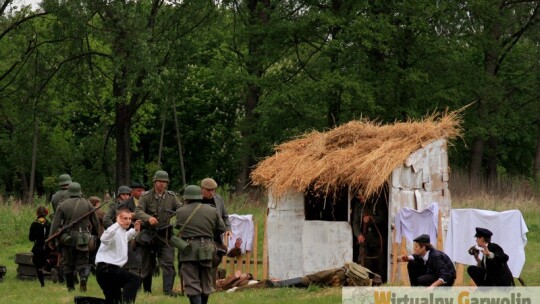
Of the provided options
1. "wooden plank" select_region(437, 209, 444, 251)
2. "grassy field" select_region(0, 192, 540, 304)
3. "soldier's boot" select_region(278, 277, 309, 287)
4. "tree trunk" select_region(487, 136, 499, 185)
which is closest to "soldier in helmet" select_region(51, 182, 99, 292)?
"grassy field" select_region(0, 192, 540, 304)

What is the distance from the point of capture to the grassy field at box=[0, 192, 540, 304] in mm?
16656

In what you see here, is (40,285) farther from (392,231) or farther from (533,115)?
(533,115)

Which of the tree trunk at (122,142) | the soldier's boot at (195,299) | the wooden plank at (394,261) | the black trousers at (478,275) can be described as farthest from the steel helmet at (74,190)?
the tree trunk at (122,142)

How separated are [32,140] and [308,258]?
3788 centimetres

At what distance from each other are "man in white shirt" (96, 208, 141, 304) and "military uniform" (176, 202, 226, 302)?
0.73 m

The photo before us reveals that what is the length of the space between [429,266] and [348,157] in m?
5.09

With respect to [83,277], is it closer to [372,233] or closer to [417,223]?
[372,233]

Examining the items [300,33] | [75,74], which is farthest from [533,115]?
[75,74]

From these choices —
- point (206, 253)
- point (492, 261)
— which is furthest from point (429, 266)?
point (206, 253)

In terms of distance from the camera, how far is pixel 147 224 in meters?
16.2

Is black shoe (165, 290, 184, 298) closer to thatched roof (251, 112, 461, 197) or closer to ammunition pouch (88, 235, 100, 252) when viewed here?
ammunition pouch (88, 235, 100, 252)

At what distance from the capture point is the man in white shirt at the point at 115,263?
13945 millimetres

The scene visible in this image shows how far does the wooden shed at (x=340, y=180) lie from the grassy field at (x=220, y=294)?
1859mm

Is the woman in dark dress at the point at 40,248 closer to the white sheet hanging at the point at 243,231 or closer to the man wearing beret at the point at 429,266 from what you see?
the white sheet hanging at the point at 243,231
